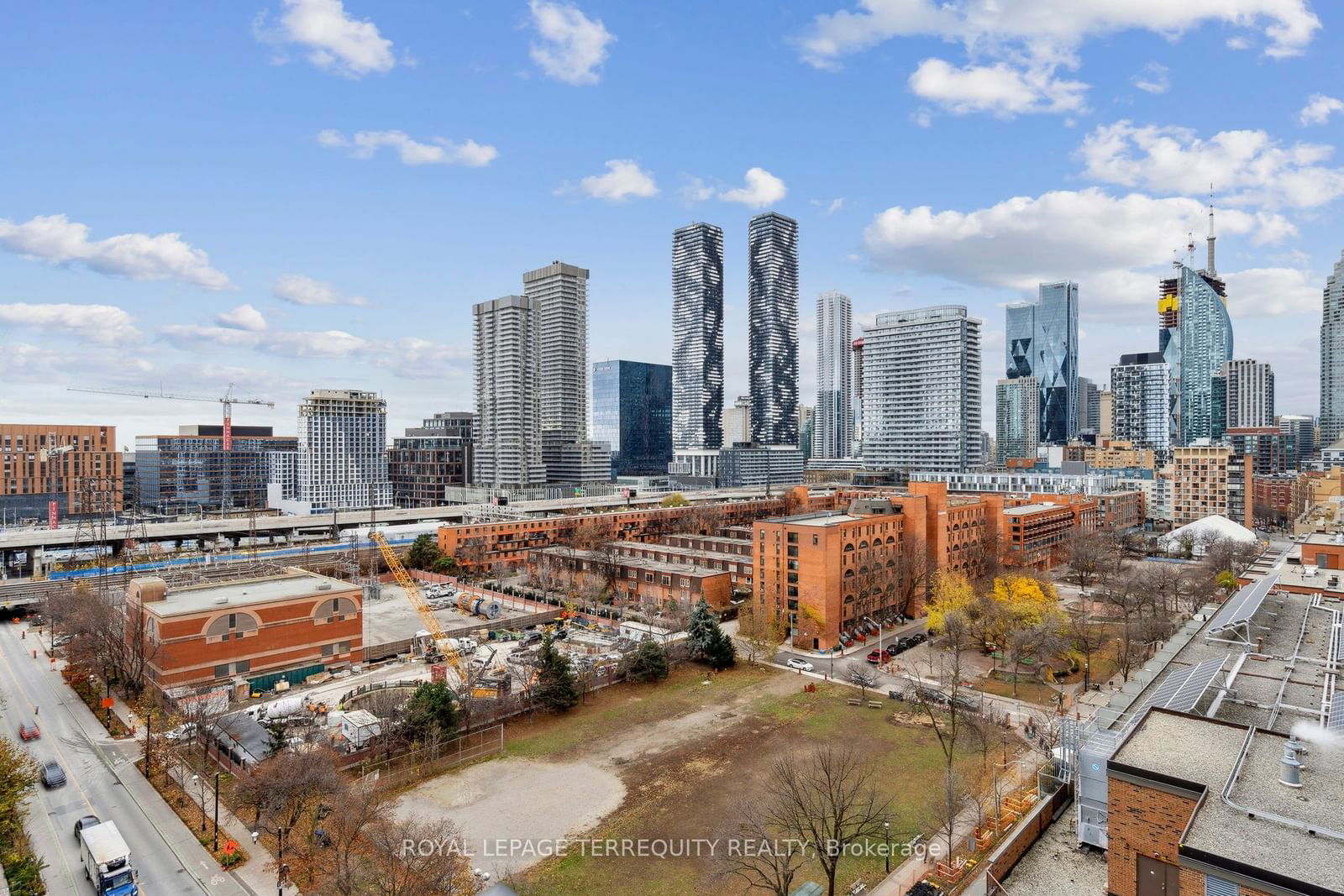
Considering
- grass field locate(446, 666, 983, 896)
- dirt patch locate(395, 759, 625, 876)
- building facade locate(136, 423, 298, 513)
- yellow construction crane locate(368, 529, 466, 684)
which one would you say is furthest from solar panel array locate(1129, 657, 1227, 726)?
building facade locate(136, 423, 298, 513)

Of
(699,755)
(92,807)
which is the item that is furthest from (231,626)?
(699,755)

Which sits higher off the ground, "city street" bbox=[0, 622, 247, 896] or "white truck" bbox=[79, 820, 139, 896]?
"white truck" bbox=[79, 820, 139, 896]

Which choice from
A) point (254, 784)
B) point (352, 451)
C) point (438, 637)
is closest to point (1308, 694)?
point (254, 784)

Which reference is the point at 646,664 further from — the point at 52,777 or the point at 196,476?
the point at 196,476

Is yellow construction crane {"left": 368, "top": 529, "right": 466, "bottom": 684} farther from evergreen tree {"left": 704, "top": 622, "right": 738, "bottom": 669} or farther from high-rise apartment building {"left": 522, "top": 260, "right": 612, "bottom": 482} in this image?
high-rise apartment building {"left": 522, "top": 260, "right": 612, "bottom": 482}

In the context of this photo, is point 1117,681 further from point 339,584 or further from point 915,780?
point 339,584

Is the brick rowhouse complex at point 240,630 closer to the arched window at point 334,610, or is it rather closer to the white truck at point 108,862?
the arched window at point 334,610

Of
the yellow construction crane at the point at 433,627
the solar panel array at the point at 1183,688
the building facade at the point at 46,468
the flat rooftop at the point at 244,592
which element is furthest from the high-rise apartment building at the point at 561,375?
the solar panel array at the point at 1183,688
